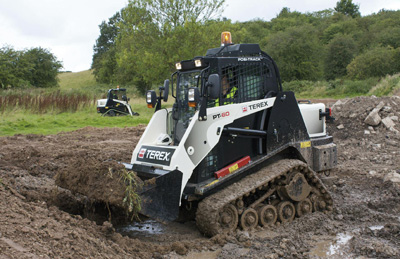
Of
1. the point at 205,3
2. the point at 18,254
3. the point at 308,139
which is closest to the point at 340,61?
the point at 205,3

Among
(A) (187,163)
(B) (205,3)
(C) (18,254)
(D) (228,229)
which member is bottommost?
(D) (228,229)

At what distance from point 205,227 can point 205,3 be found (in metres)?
22.1

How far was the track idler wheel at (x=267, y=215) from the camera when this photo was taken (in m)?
5.98

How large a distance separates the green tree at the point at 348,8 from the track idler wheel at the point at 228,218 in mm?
83024

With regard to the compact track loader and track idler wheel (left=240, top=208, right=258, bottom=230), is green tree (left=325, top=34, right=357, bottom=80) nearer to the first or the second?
the compact track loader

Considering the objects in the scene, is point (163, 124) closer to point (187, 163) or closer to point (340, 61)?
point (187, 163)

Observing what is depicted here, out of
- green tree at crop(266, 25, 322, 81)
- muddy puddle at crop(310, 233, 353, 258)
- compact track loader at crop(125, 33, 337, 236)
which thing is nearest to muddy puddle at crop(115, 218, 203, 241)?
compact track loader at crop(125, 33, 337, 236)

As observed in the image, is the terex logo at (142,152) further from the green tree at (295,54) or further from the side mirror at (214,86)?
the green tree at (295,54)

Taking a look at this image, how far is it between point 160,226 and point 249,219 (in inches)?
54.7

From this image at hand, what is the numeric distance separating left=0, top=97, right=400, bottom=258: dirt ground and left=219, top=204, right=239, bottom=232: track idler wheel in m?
0.13

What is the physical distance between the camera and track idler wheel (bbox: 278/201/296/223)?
6199 mm

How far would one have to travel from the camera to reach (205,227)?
548cm

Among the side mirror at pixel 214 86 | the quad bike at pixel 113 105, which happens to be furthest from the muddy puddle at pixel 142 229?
the quad bike at pixel 113 105

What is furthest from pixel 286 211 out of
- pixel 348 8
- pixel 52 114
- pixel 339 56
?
pixel 348 8
